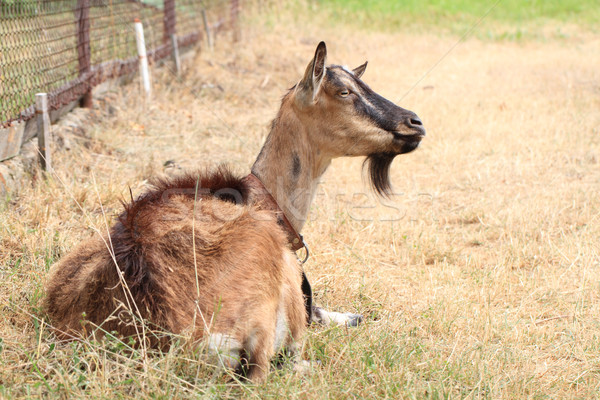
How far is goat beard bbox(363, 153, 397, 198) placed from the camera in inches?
160

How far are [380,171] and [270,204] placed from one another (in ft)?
3.31

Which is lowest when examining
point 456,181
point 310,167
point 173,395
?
point 456,181

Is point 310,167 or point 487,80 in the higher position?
point 310,167

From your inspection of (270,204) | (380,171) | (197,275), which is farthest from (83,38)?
(197,275)

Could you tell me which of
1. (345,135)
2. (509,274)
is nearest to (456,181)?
(509,274)

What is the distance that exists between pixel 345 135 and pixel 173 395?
1978mm

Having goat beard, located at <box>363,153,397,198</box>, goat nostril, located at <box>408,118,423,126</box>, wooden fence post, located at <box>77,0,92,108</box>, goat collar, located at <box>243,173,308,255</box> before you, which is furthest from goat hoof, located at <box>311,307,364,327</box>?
wooden fence post, located at <box>77,0,92,108</box>

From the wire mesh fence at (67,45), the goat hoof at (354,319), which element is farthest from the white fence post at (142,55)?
the goat hoof at (354,319)

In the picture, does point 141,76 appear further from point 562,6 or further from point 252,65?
point 562,6

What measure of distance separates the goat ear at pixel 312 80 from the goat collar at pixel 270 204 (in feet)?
1.95

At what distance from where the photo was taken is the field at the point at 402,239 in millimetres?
2750

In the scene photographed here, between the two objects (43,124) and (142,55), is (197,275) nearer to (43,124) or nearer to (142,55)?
(43,124)

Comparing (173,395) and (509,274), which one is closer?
(173,395)

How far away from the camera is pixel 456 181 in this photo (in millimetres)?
6312
